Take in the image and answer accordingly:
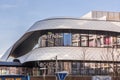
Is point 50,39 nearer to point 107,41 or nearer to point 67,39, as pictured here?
point 67,39

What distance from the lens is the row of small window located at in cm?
6172

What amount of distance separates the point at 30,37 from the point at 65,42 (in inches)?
402

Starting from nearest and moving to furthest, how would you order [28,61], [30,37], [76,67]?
[76,67] → [28,61] → [30,37]

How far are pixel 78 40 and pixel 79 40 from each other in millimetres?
174

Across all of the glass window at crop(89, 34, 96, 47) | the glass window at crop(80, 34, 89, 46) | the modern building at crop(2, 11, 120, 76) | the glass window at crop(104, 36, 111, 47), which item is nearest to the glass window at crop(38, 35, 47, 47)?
the modern building at crop(2, 11, 120, 76)

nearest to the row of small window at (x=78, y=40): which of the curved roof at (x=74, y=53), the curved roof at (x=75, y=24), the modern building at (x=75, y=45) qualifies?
the modern building at (x=75, y=45)

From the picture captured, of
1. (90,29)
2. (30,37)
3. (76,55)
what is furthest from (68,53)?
(30,37)

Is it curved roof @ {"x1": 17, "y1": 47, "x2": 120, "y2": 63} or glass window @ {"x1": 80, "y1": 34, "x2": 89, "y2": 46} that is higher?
glass window @ {"x1": 80, "y1": 34, "x2": 89, "y2": 46}

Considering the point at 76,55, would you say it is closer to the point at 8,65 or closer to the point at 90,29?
the point at 90,29

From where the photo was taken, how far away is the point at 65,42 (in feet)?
203

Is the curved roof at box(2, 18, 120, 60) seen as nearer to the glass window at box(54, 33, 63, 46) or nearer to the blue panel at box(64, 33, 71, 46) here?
the blue panel at box(64, 33, 71, 46)

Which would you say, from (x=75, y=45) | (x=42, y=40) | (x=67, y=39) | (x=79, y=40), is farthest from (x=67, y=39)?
(x=42, y=40)

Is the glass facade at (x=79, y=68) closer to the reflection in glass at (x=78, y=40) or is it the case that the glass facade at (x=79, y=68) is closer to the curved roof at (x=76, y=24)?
the reflection in glass at (x=78, y=40)

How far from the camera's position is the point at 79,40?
6172 centimetres
